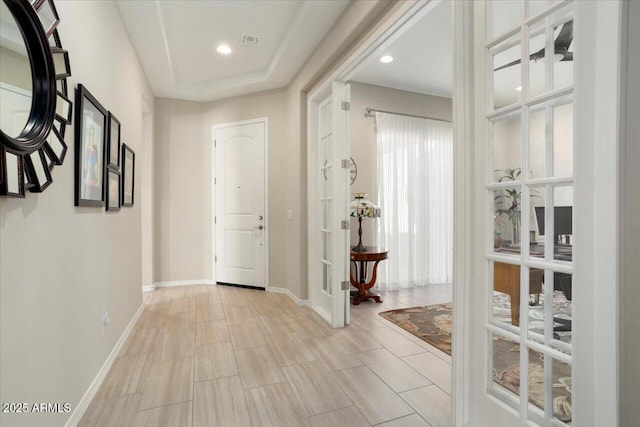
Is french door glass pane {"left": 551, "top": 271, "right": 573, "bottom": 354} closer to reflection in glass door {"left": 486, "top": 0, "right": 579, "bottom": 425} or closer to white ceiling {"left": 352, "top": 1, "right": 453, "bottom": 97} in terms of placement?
reflection in glass door {"left": 486, "top": 0, "right": 579, "bottom": 425}

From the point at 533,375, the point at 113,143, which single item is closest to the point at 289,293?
the point at 113,143

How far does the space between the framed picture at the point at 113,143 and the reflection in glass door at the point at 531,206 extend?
95.5 inches

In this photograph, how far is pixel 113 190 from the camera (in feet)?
8.05

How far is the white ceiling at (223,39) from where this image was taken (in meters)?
2.73

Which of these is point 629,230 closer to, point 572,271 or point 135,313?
point 572,271

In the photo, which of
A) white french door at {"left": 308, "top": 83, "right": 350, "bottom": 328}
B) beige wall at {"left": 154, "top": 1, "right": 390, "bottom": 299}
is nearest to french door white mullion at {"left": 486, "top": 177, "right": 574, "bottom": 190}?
white french door at {"left": 308, "top": 83, "right": 350, "bottom": 328}

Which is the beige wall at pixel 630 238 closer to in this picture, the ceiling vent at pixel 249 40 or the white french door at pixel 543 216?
the white french door at pixel 543 216

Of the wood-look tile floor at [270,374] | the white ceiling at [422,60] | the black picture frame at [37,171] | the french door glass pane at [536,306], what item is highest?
the white ceiling at [422,60]

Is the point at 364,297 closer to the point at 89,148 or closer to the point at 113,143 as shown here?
the point at 113,143

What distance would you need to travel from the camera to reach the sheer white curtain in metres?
4.56

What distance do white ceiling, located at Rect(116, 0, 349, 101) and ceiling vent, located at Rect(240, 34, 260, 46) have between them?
1.9 inches

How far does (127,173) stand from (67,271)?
5.13 feet

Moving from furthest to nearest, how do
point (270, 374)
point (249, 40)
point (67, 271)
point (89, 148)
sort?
point (249, 40) → point (270, 374) → point (89, 148) → point (67, 271)

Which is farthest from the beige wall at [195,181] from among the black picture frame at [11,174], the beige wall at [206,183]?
the black picture frame at [11,174]
